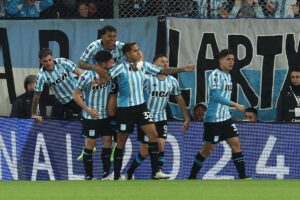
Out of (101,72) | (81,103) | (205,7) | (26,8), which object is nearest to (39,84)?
(81,103)

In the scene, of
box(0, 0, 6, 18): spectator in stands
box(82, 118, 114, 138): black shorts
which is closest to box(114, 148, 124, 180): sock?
box(82, 118, 114, 138): black shorts

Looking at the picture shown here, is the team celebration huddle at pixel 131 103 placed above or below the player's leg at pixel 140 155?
above

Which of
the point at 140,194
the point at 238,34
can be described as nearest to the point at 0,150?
the point at 238,34

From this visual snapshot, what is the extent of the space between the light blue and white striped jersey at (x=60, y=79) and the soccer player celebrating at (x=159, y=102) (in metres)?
1.16

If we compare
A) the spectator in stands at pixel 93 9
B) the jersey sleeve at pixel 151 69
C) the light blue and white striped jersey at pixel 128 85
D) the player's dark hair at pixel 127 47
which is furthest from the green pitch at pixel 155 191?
the spectator in stands at pixel 93 9

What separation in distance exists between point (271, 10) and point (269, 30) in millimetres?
404

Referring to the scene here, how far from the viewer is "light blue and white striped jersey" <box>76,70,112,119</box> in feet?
48.3

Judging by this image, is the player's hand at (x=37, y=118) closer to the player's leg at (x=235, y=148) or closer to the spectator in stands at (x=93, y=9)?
the spectator in stands at (x=93, y=9)

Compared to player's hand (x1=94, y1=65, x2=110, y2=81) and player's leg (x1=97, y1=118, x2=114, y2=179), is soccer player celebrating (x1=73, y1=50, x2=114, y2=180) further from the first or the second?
player's hand (x1=94, y1=65, x2=110, y2=81)

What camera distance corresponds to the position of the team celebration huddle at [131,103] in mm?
14523

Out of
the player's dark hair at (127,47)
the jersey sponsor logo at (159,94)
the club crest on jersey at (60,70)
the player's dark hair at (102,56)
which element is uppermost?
the player's dark hair at (127,47)

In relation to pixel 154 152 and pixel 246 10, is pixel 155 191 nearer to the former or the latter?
pixel 154 152

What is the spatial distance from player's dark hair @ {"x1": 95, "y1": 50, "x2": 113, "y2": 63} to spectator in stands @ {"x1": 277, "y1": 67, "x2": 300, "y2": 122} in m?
3.66

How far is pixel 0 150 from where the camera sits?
54.2 ft
